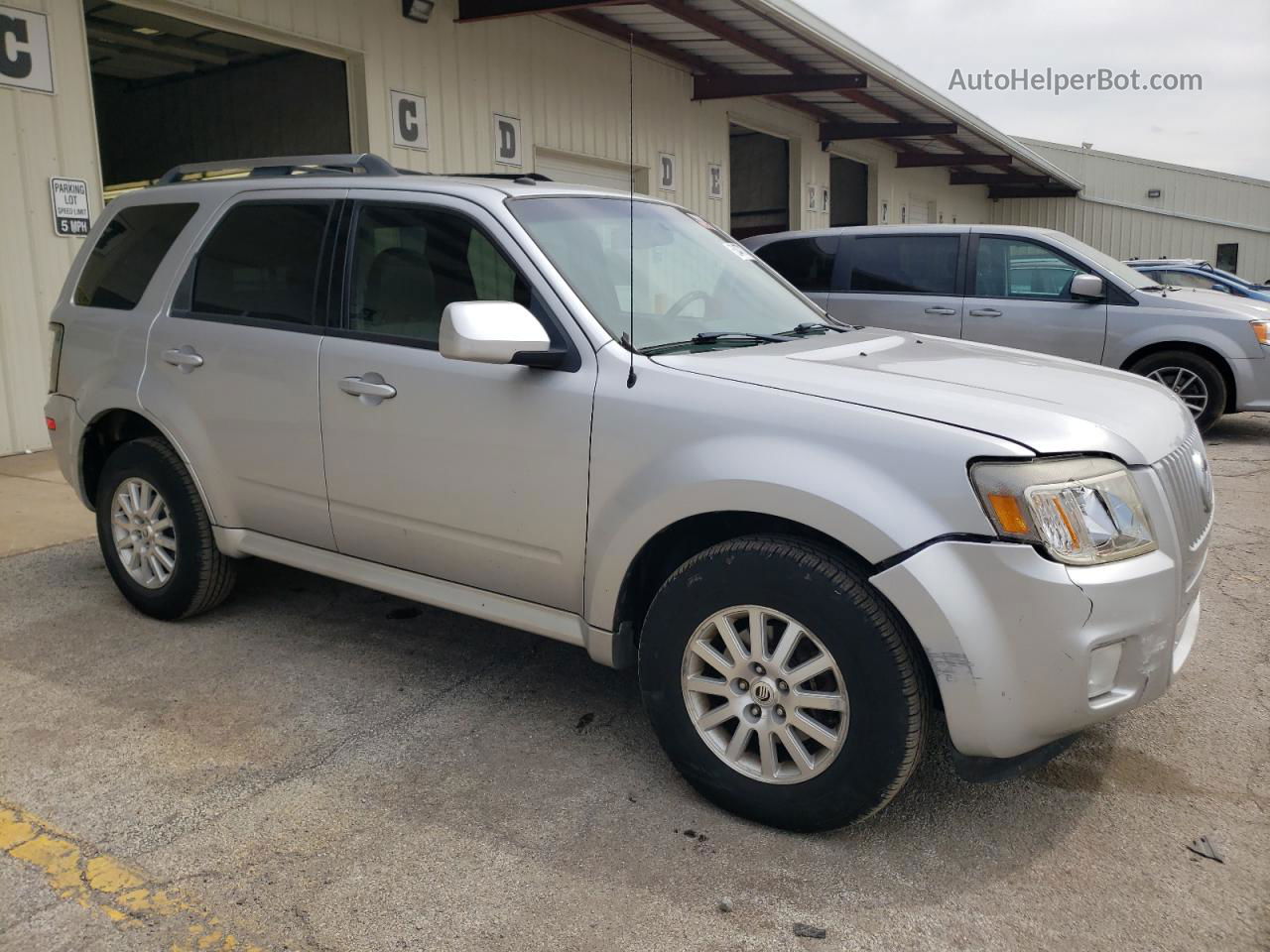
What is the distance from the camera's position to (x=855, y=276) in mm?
9602

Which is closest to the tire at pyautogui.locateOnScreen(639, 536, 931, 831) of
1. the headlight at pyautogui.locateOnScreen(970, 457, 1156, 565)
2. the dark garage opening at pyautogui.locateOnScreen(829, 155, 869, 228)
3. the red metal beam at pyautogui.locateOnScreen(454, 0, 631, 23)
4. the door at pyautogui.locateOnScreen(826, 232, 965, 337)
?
the headlight at pyautogui.locateOnScreen(970, 457, 1156, 565)

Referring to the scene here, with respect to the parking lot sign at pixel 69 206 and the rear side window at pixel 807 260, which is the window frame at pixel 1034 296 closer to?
the rear side window at pixel 807 260

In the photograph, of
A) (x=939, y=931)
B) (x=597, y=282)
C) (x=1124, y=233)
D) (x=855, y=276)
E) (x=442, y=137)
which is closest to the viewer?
(x=939, y=931)

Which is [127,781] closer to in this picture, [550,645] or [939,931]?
[550,645]

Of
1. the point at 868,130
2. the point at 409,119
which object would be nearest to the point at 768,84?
the point at 868,130

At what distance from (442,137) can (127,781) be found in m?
8.89

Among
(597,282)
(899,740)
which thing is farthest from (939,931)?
(597,282)

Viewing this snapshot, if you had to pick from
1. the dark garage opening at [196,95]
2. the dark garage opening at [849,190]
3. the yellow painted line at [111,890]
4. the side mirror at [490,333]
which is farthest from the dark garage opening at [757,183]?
the yellow painted line at [111,890]

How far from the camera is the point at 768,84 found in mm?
14523

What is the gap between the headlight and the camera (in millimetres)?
2473

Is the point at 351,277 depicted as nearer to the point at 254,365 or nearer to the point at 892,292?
the point at 254,365

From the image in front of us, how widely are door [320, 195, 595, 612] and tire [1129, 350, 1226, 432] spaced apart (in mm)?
7183

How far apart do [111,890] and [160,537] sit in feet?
6.81

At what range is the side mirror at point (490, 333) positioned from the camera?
9.85 feet
